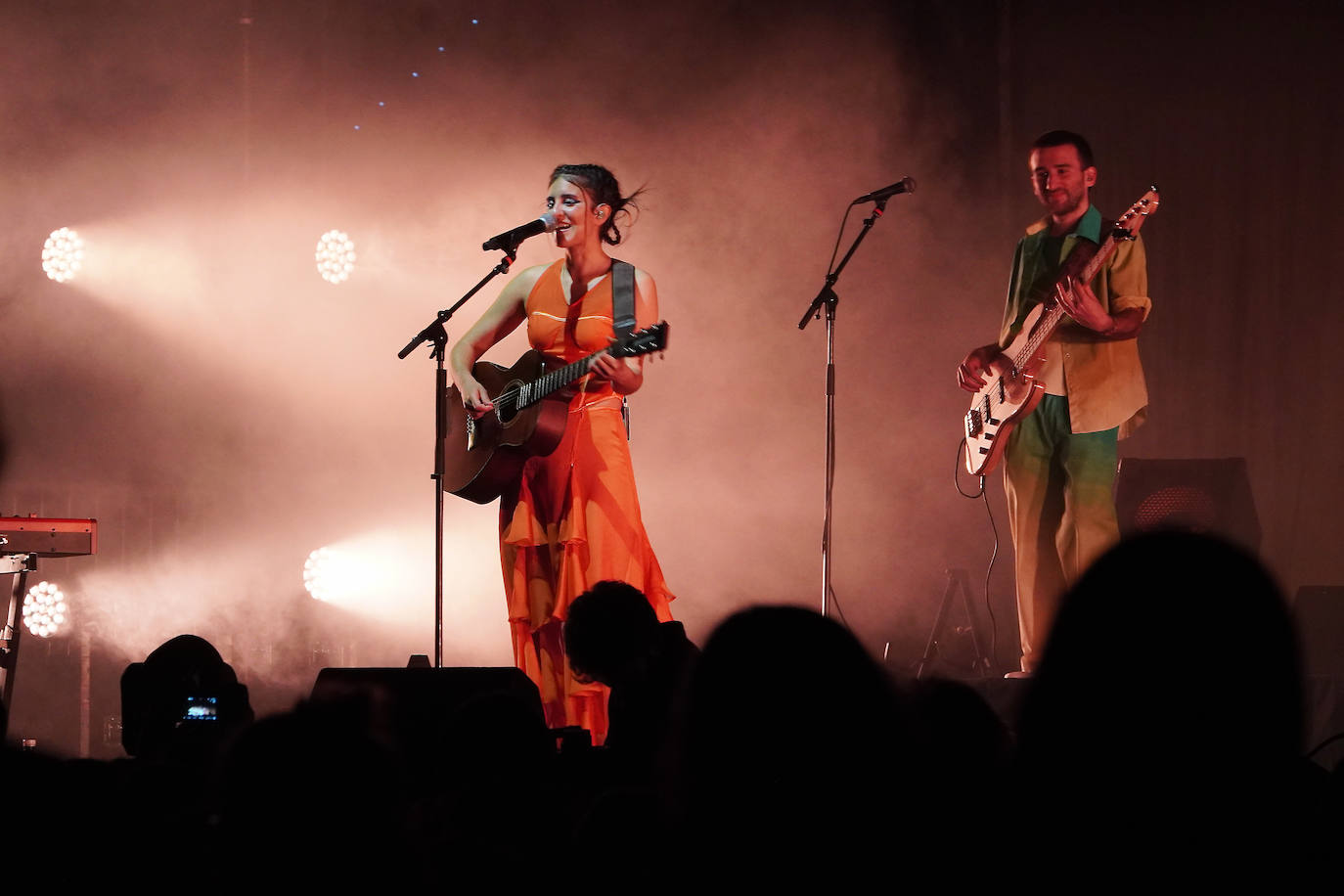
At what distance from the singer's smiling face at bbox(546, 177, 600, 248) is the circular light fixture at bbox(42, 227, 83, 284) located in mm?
3731

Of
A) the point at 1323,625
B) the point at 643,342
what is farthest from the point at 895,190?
the point at 1323,625

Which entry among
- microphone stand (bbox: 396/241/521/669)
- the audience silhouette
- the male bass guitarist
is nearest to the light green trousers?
the male bass guitarist

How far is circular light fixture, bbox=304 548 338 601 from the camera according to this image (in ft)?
24.3

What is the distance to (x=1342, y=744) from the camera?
433cm

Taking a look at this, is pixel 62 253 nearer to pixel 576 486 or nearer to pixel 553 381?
pixel 553 381

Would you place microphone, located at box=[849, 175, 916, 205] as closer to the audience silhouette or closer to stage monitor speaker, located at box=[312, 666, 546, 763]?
stage monitor speaker, located at box=[312, 666, 546, 763]

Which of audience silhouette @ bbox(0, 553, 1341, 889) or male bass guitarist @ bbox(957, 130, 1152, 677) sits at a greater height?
male bass guitarist @ bbox(957, 130, 1152, 677)

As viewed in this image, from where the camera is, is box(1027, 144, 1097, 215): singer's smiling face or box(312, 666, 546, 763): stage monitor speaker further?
box(1027, 144, 1097, 215): singer's smiling face

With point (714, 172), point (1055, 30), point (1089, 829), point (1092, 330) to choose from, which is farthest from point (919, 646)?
point (1089, 829)

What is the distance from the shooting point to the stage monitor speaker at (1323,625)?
507 centimetres

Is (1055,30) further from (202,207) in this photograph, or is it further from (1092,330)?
(202,207)

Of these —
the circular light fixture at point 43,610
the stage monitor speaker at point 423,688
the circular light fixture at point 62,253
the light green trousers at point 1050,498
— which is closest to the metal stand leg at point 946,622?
the light green trousers at point 1050,498

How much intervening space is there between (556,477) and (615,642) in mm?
2086

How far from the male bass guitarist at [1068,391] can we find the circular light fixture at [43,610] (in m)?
5.43
